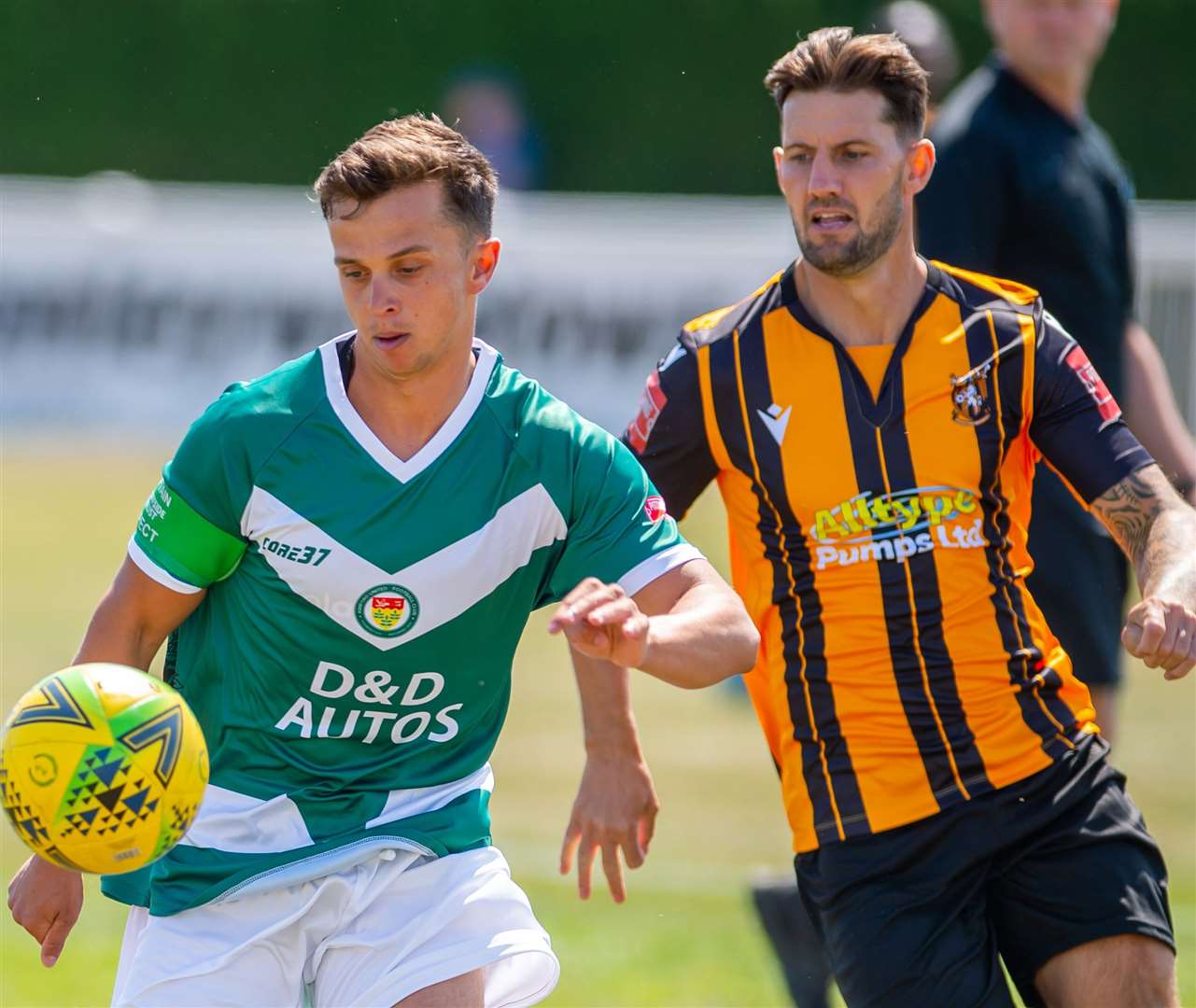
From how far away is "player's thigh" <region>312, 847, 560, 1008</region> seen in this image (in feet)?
12.5

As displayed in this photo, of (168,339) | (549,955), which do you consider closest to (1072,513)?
(549,955)

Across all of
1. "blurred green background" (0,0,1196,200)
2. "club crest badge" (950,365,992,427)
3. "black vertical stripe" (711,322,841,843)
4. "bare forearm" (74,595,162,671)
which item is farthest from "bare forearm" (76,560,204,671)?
"blurred green background" (0,0,1196,200)

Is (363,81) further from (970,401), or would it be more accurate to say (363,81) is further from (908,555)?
(908,555)

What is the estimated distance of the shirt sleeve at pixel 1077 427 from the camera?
14.2 ft

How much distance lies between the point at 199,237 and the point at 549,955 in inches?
628

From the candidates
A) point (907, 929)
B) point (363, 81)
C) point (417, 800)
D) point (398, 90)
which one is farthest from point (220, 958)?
point (363, 81)

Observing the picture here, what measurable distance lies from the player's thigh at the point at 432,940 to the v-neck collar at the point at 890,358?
133 centimetres

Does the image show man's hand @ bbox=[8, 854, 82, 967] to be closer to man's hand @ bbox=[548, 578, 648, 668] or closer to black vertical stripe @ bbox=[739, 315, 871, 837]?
man's hand @ bbox=[548, 578, 648, 668]

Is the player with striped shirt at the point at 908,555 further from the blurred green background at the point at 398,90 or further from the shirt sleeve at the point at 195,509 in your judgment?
the blurred green background at the point at 398,90

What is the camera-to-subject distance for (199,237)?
19.0 meters

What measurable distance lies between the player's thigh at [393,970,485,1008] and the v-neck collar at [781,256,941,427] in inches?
59.3

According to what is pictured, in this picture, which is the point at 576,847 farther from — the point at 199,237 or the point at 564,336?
the point at 199,237

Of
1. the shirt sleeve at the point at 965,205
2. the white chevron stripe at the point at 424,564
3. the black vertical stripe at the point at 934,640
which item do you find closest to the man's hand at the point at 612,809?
the white chevron stripe at the point at 424,564

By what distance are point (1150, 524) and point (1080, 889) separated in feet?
2.66
